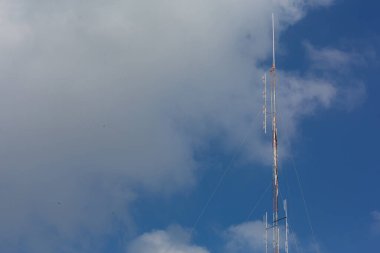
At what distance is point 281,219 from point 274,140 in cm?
643

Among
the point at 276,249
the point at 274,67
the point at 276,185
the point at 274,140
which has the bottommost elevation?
the point at 276,249

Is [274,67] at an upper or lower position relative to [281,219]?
upper

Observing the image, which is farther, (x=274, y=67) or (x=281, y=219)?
(x=274, y=67)

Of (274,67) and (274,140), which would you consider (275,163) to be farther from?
(274,67)

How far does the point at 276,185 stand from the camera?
51.2m

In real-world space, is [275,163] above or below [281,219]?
above

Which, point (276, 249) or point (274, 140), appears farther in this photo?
point (274, 140)

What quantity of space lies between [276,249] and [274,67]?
14870 millimetres

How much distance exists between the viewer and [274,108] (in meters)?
53.8

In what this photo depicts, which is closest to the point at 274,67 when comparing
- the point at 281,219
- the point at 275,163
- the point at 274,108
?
the point at 274,108

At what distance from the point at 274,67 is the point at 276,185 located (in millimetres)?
9898

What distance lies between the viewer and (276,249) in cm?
4919

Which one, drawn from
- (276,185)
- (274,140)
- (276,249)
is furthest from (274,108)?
(276,249)

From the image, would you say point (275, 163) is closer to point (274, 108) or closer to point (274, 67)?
point (274, 108)
